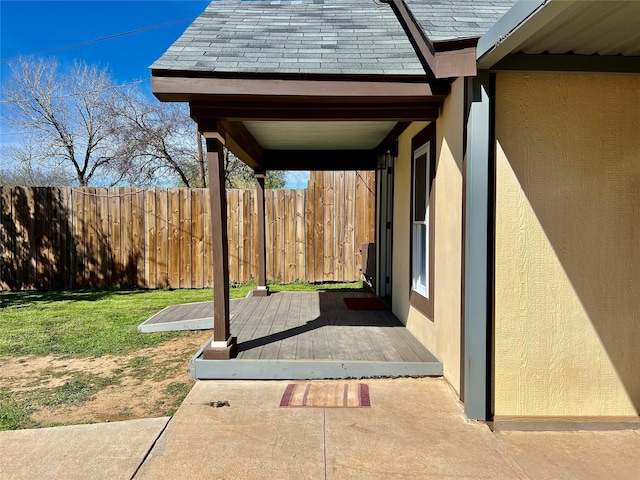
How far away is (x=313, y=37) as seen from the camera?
417 cm

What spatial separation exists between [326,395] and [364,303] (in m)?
3.13

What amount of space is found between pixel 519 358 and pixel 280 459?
1731 millimetres

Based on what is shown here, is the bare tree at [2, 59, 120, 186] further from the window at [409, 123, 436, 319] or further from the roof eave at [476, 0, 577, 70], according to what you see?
the roof eave at [476, 0, 577, 70]

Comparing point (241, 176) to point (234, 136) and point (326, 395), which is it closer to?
point (234, 136)

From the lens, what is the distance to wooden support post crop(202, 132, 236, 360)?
12.4 ft

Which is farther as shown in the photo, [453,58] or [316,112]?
[316,112]

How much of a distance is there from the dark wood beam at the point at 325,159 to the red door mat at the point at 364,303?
6.96 feet

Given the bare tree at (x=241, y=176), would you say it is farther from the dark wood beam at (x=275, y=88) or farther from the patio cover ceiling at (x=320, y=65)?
the dark wood beam at (x=275, y=88)

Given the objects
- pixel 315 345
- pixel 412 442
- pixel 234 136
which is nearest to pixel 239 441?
pixel 412 442

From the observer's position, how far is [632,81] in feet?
9.76

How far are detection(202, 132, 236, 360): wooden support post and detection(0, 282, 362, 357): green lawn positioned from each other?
61.1 inches

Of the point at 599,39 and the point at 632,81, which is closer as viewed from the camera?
the point at 599,39

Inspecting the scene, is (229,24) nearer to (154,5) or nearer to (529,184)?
(529,184)

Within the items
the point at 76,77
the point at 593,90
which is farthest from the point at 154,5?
the point at 593,90
